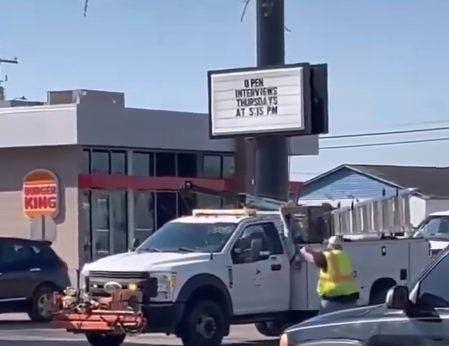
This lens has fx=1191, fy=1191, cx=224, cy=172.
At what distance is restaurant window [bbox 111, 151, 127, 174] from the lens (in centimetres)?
3738

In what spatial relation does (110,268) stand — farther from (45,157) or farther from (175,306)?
(45,157)

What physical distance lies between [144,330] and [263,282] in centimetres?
227

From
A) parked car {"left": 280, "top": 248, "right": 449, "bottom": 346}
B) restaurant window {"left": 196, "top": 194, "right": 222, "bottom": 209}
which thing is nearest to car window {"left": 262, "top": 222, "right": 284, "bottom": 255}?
restaurant window {"left": 196, "top": 194, "right": 222, "bottom": 209}

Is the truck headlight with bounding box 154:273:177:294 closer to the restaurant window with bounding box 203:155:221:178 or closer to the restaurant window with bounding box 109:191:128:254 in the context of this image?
the restaurant window with bounding box 109:191:128:254

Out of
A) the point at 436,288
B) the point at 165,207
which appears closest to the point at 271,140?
the point at 165,207

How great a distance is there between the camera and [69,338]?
20.3 m

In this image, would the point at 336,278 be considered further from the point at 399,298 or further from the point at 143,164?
the point at 143,164

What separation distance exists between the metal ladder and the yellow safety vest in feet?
11.1

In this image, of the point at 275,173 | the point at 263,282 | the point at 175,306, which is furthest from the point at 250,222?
the point at 275,173

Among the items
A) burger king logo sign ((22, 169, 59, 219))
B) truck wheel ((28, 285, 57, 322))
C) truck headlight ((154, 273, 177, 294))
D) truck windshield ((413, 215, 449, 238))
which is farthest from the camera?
burger king logo sign ((22, 169, 59, 219))

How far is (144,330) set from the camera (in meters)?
16.2

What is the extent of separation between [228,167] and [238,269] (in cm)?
2368

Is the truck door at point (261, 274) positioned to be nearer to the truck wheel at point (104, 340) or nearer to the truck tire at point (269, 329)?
the truck tire at point (269, 329)

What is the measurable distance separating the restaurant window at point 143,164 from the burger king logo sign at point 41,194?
290 centimetres
